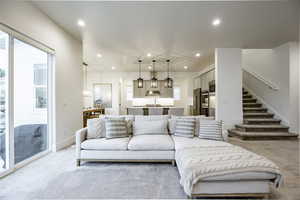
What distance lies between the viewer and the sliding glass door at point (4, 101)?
2566 millimetres

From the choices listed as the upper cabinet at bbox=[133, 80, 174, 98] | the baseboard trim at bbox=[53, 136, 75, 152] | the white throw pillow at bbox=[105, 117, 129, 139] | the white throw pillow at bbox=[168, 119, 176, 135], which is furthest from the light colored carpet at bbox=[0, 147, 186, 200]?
the upper cabinet at bbox=[133, 80, 174, 98]

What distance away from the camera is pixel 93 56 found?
6602mm

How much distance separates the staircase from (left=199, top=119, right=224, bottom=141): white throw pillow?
89.6 inches

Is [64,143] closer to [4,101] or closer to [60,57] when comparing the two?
[4,101]

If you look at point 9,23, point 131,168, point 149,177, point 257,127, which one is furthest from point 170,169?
point 257,127

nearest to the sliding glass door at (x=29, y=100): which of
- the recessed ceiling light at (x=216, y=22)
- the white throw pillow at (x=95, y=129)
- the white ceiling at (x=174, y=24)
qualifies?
the white ceiling at (x=174, y=24)

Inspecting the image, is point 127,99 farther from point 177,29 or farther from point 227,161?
point 227,161

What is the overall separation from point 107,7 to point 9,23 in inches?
63.1

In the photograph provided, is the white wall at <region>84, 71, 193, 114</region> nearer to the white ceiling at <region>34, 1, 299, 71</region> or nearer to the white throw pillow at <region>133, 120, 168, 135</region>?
the white ceiling at <region>34, 1, 299, 71</region>

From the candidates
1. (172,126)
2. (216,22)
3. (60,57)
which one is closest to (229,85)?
(216,22)

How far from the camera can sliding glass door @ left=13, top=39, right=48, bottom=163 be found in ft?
9.45

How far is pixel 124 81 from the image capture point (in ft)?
31.8

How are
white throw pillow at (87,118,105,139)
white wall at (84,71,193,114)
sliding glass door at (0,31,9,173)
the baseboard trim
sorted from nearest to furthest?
sliding glass door at (0,31,9,173) < white throw pillow at (87,118,105,139) < the baseboard trim < white wall at (84,71,193,114)

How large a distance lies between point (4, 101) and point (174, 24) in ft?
11.8
